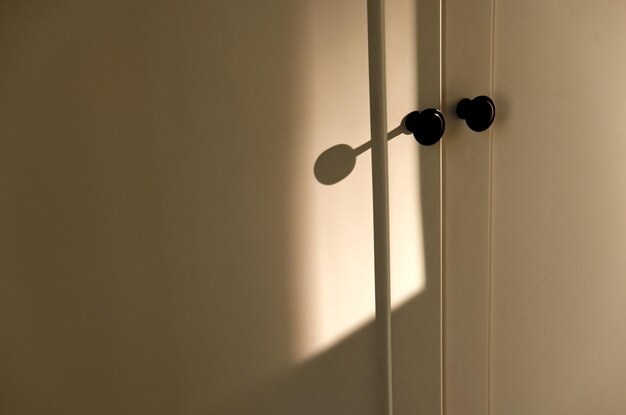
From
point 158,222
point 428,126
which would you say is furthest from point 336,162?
point 158,222

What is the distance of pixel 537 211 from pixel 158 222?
0.49 meters

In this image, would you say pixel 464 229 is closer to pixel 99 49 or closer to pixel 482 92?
pixel 482 92

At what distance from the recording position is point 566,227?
72 centimetres

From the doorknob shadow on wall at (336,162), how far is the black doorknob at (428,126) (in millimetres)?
64

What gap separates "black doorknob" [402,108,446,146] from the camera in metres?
0.68

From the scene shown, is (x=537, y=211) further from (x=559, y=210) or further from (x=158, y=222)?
(x=158, y=222)

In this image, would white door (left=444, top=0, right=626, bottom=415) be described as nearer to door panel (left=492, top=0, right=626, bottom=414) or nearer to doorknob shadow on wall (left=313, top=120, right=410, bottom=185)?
door panel (left=492, top=0, right=626, bottom=414)

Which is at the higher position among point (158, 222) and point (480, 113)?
point (480, 113)

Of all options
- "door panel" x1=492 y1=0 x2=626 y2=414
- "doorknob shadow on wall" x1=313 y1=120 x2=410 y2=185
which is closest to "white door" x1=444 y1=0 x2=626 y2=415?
"door panel" x1=492 y1=0 x2=626 y2=414

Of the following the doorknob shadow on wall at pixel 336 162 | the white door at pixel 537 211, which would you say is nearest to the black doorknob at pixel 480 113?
the white door at pixel 537 211

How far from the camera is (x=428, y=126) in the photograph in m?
0.69

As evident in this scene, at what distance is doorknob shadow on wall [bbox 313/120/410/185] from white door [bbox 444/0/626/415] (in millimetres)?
119

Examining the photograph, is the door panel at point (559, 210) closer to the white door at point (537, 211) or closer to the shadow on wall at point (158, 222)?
the white door at point (537, 211)

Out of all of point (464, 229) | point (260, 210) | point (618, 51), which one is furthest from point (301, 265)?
point (618, 51)
